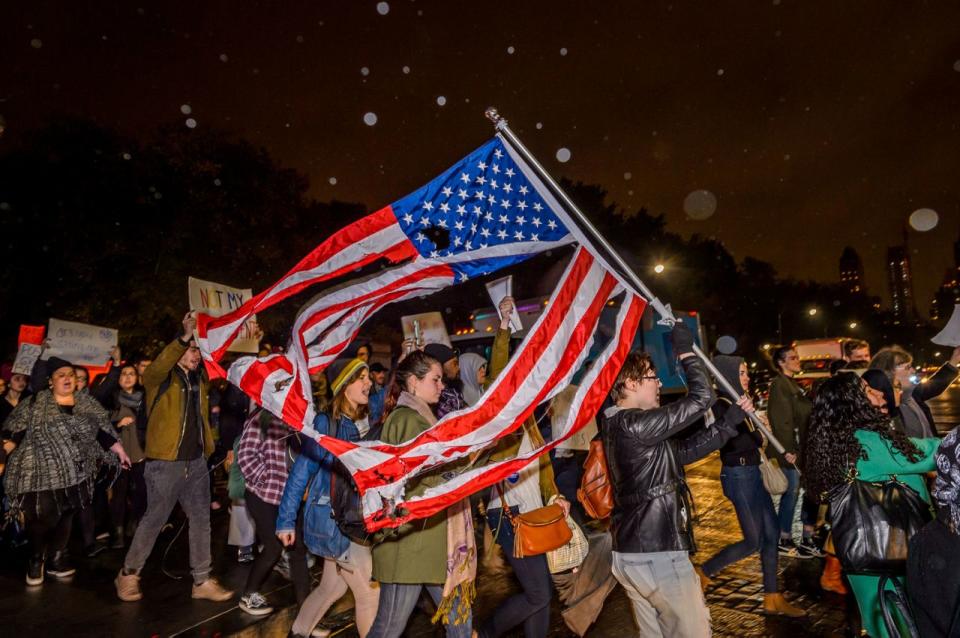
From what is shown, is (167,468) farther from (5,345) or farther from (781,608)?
(5,345)

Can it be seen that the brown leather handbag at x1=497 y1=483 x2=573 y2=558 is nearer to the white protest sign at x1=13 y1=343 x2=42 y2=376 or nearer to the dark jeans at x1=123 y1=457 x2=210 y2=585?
the dark jeans at x1=123 y1=457 x2=210 y2=585

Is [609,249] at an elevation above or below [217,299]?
below

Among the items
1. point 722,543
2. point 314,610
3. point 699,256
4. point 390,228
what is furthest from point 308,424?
point 699,256

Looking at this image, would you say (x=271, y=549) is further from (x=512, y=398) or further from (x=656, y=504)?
(x=656, y=504)

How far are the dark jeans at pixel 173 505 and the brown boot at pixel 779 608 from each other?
4.70 metres

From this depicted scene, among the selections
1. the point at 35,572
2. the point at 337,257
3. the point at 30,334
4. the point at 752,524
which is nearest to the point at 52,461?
the point at 35,572

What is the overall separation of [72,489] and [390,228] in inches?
194

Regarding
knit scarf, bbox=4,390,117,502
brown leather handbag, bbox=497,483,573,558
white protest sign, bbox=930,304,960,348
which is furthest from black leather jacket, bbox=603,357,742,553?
knit scarf, bbox=4,390,117,502

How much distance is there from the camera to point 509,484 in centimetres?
443

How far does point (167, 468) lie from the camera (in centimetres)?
611

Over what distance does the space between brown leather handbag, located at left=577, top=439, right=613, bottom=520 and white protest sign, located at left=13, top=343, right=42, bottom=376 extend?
297 inches

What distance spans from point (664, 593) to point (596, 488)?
1265mm

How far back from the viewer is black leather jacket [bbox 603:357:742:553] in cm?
363

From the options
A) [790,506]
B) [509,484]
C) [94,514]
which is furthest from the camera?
[94,514]
